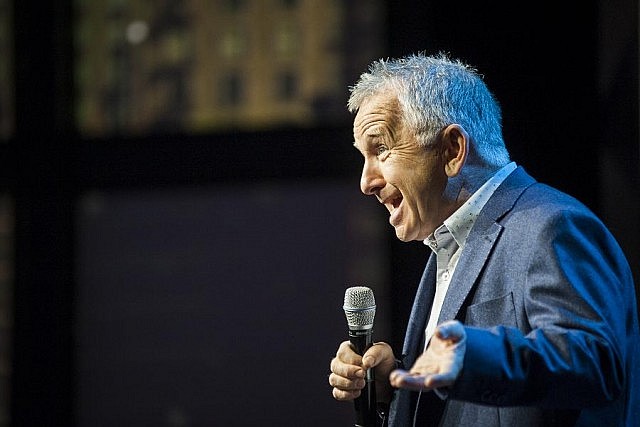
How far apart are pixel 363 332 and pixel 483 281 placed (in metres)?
0.25

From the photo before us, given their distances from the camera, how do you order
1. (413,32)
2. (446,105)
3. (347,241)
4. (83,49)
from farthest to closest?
(83,49), (347,241), (413,32), (446,105)

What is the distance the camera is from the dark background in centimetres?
311

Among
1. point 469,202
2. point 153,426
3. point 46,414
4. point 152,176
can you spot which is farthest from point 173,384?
point 469,202

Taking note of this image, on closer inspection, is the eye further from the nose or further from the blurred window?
the blurred window

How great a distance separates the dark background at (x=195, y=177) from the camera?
10.2ft

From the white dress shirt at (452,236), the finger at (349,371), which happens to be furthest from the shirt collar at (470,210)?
the finger at (349,371)

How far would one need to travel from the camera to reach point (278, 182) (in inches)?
141

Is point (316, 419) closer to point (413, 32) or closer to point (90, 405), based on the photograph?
point (90, 405)

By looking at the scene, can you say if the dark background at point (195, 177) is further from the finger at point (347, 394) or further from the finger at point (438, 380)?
the finger at point (438, 380)

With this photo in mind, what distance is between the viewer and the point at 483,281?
5.01ft

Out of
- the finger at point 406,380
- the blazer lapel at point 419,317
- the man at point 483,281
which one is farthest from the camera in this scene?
the blazer lapel at point 419,317

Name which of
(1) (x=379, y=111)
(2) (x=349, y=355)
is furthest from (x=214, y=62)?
(2) (x=349, y=355)

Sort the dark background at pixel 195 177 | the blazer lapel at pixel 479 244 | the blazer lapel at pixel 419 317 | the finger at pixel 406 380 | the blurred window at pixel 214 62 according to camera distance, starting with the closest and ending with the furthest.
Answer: the finger at pixel 406 380, the blazer lapel at pixel 479 244, the blazer lapel at pixel 419 317, the dark background at pixel 195 177, the blurred window at pixel 214 62

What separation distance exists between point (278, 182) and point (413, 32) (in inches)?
32.7
